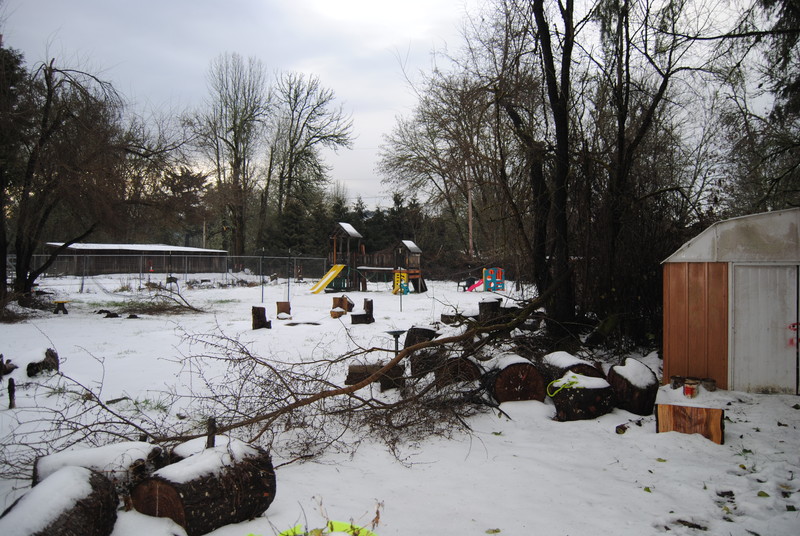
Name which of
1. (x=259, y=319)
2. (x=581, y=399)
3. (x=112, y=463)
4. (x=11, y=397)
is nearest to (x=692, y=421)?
(x=581, y=399)

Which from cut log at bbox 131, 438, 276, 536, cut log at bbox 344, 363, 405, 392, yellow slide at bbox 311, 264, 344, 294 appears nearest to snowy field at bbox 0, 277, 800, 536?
cut log at bbox 131, 438, 276, 536

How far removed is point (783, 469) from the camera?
13.3 feet

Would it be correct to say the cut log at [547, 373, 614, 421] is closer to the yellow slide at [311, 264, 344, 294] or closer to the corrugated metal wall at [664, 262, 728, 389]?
the corrugated metal wall at [664, 262, 728, 389]

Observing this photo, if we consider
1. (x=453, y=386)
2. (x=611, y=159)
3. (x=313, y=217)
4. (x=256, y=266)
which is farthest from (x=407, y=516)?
(x=313, y=217)

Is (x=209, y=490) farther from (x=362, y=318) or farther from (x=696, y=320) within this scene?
(x=362, y=318)

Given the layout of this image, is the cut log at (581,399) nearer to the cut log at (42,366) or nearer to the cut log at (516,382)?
the cut log at (516,382)

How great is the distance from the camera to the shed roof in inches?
230

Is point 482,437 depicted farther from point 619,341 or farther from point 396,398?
point 619,341

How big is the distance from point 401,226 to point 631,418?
1449 inches

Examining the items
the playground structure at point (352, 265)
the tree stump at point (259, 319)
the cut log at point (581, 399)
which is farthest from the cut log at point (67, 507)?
the playground structure at point (352, 265)

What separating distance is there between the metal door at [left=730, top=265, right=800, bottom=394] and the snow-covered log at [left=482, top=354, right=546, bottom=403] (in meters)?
2.42

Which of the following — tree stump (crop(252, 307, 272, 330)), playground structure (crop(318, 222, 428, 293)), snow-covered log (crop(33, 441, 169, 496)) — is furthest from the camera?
playground structure (crop(318, 222, 428, 293))

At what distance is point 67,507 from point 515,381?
186 inches

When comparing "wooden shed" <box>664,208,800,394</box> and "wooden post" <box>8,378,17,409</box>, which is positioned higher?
"wooden shed" <box>664,208,800,394</box>
